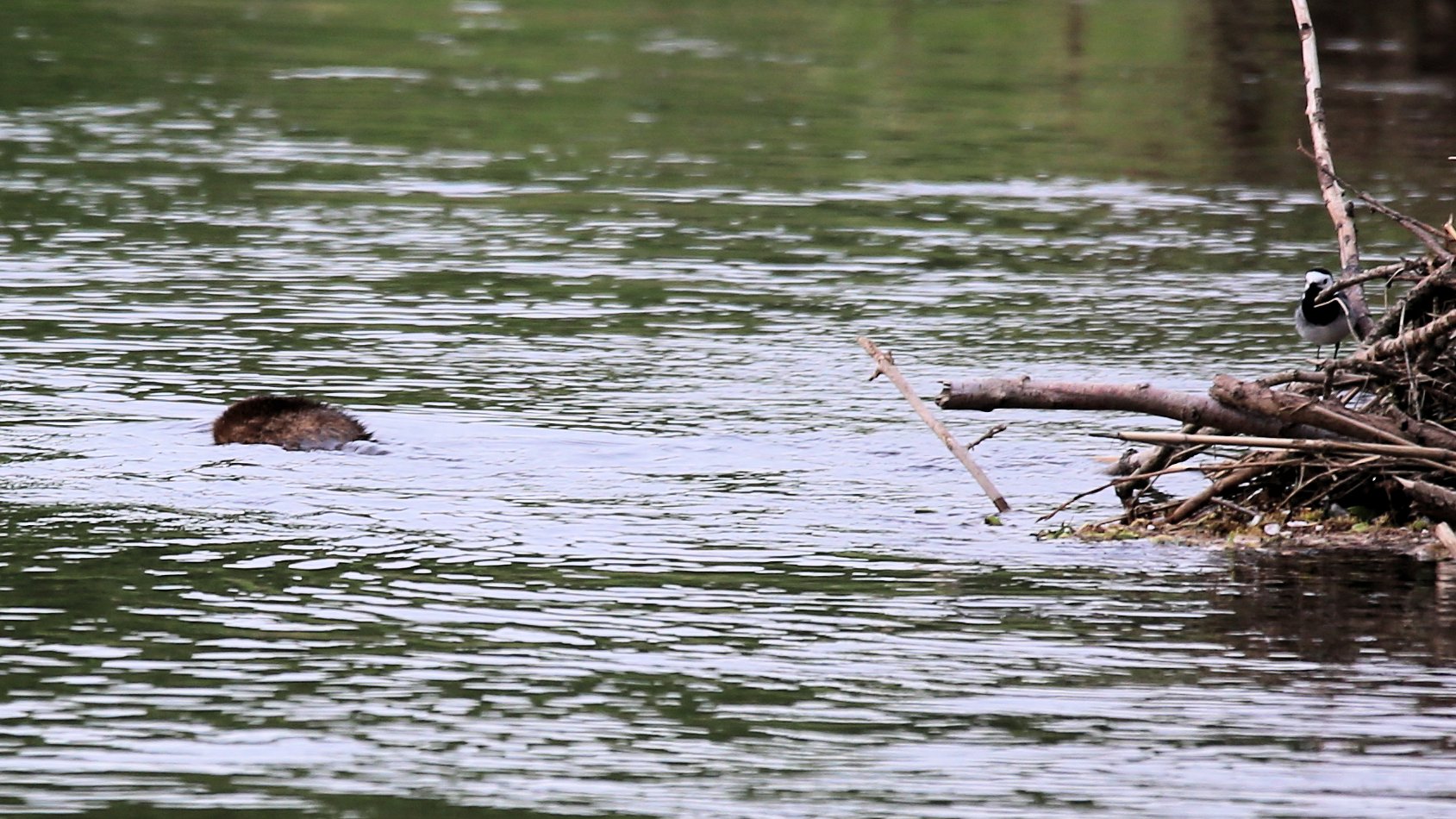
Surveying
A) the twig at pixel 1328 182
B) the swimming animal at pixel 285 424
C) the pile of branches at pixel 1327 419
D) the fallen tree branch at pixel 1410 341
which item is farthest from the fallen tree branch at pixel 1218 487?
the swimming animal at pixel 285 424

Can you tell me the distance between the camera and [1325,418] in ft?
31.4

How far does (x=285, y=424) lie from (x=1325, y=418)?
4.50m

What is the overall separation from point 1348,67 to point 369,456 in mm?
23786

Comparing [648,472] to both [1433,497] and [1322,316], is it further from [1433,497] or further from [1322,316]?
[1433,497]

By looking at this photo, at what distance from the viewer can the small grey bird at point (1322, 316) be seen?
10.7 metres

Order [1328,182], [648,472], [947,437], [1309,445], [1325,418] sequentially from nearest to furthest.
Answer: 1. [1309,445]
2. [1325,418]
3. [947,437]
4. [1328,182]
5. [648,472]

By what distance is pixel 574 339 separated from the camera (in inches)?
563

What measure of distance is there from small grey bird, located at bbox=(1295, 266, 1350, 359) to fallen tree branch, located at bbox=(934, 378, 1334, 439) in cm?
113

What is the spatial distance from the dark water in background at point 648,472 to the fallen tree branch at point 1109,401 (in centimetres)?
56

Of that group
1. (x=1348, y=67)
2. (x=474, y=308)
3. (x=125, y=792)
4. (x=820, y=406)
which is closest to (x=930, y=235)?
(x=474, y=308)

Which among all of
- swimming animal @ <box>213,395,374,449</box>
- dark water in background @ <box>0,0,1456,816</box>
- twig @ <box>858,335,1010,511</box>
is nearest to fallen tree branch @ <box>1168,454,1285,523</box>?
dark water in background @ <box>0,0,1456,816</box>

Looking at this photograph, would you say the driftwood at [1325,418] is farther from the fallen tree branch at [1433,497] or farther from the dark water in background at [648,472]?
the dark water in background at [648,472]

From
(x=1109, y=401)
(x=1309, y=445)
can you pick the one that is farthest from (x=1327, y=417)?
(x=1109, y=401)

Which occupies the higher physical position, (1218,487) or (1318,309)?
(1318,309)
